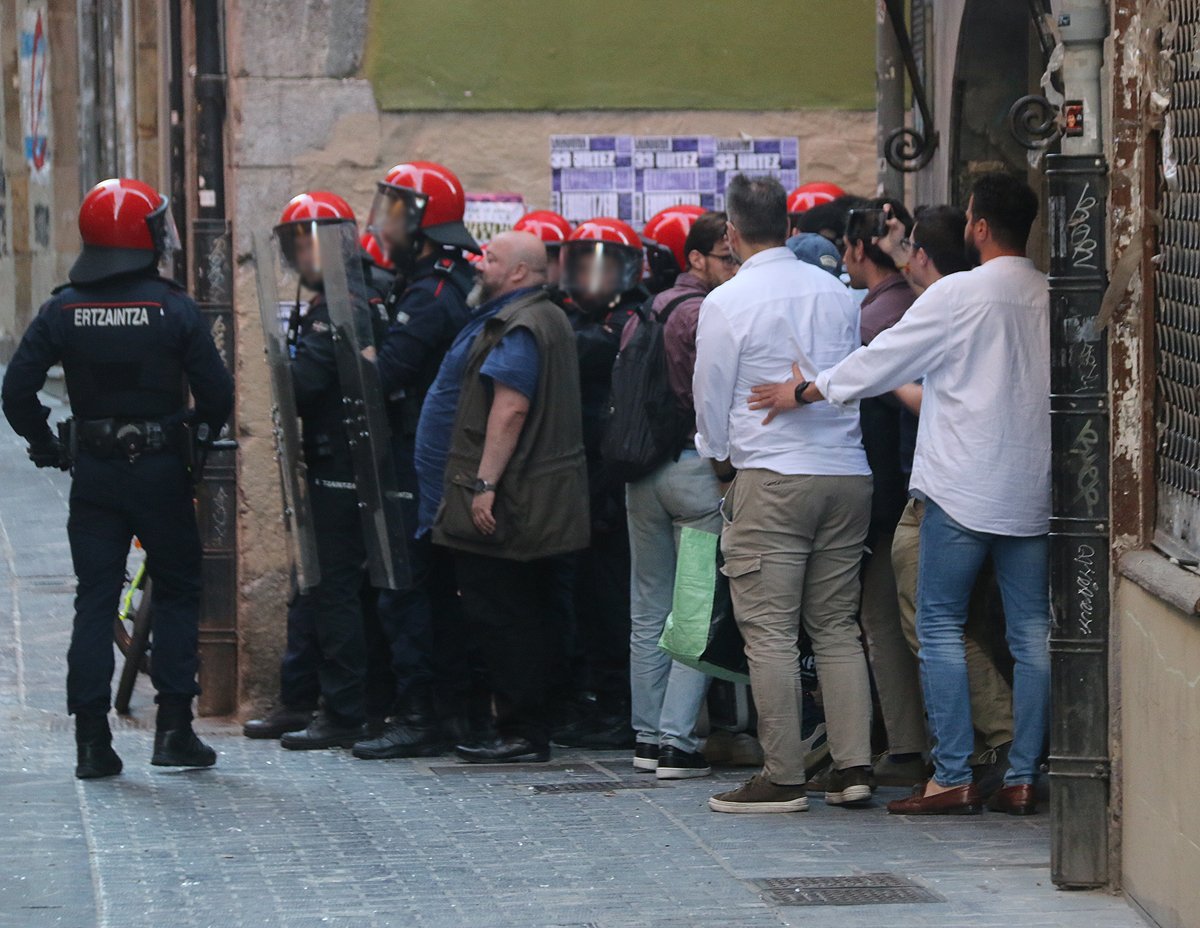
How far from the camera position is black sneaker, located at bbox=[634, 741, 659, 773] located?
7164 mm

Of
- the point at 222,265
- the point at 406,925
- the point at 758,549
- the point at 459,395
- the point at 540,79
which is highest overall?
the point at 540,79

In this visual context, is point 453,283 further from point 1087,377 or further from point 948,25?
point 1087,377

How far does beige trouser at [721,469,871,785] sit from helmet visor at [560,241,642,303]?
1.58 metres

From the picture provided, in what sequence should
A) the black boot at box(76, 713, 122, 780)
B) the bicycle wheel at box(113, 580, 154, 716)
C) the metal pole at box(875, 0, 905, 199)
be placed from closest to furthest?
the black boot at box(76, 713, 122, 780), the bicycle wheel at box(113, 580, 154, 716), the metal pole at box(875, 0, 905, 199)

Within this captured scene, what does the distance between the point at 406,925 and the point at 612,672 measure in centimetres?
288

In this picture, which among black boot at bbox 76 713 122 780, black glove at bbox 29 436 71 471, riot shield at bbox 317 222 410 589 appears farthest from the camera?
riot shield at bbox 317 222 410 589

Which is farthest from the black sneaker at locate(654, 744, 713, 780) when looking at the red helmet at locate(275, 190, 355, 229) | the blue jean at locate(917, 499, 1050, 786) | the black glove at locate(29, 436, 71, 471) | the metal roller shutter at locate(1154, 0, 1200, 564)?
the metal roller shutter at locate(1154, 0, 1200, 564)

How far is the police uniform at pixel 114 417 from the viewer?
695cm

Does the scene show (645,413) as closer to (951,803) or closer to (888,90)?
(951,803)

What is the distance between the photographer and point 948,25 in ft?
27.8

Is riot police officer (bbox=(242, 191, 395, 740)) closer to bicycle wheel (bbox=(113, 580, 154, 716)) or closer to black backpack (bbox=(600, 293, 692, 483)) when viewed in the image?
bicycle wheel (bbox=(113, 580, 154, 716))

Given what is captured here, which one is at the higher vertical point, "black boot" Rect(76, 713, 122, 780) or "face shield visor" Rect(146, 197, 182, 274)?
"face shield visor" Rect(146, 197, 182, 274)

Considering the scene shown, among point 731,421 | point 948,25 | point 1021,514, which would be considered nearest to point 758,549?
point 731,421

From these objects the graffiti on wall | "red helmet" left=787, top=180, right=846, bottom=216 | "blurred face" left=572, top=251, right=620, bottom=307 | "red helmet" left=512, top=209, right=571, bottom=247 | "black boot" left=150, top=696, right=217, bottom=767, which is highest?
the graffiti on wall
